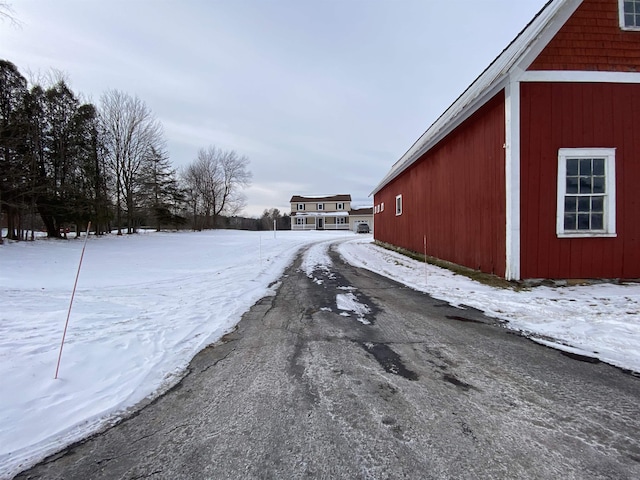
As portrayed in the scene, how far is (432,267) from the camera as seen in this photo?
10375mm

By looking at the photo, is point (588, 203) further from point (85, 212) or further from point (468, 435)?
point (85, 212)

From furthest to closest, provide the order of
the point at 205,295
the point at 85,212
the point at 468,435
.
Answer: the point at 85,212
the point at 205,295
the point at 468,435

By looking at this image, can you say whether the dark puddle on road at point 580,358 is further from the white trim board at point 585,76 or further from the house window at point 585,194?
the white trim board at point 585,76

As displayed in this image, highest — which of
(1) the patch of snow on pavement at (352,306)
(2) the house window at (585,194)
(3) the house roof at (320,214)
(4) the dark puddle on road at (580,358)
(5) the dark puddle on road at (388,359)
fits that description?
(3) the house roof at (320,214)

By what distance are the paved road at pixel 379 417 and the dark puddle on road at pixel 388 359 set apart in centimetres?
2

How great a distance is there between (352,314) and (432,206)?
7.93 meters

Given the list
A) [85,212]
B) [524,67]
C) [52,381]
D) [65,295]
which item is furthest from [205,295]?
[85,212]

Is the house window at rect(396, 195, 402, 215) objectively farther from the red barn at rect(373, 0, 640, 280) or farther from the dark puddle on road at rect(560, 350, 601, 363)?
the dark puddle on road at rect(560, 350, 601, 363)

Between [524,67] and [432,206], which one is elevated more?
[524,67]

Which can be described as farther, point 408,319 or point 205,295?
point 205,295

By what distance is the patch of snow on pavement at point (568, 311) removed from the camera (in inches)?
145

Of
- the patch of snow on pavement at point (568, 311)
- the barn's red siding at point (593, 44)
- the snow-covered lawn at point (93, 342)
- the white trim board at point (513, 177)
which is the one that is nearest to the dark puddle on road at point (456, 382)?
the patch of snow on pavement at point (568, 311)

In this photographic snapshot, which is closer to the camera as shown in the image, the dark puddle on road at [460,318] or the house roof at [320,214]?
the dark puddle on road at [460,318]

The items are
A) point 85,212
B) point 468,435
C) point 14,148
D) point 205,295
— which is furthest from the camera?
point 85,212
